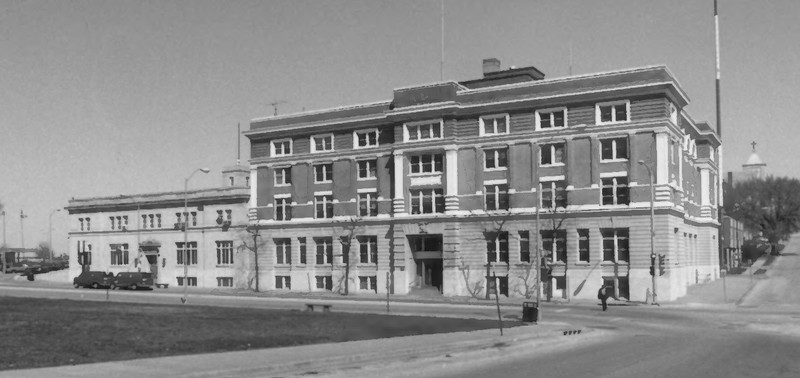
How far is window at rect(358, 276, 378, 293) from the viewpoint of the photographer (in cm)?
7462

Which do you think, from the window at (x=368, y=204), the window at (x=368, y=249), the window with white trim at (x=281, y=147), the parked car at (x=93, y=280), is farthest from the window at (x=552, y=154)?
the parked car at (x=93, y=280)

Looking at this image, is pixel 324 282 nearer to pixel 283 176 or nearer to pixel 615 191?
pixel 283 176

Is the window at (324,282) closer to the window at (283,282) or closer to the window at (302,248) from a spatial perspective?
the window at (302,248)

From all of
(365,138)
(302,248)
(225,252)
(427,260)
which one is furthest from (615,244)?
(225,252)

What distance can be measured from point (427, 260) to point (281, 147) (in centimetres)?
2026

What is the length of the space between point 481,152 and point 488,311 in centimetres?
2163

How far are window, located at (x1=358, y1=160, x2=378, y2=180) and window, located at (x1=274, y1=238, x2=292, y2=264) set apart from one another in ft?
35.9

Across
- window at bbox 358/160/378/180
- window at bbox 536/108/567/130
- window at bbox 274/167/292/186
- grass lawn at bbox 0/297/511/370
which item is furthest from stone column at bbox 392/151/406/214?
grass lawn at bbox 0/297/511/370

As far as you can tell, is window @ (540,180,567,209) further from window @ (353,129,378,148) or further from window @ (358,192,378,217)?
window @ (353,129,378,148)

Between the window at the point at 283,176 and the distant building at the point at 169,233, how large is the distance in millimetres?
6151

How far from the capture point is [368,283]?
2955 inches

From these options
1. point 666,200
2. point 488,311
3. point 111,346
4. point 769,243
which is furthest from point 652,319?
point 769,243

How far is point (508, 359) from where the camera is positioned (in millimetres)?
26172

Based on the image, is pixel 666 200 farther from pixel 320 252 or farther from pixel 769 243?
pixel 769 243
